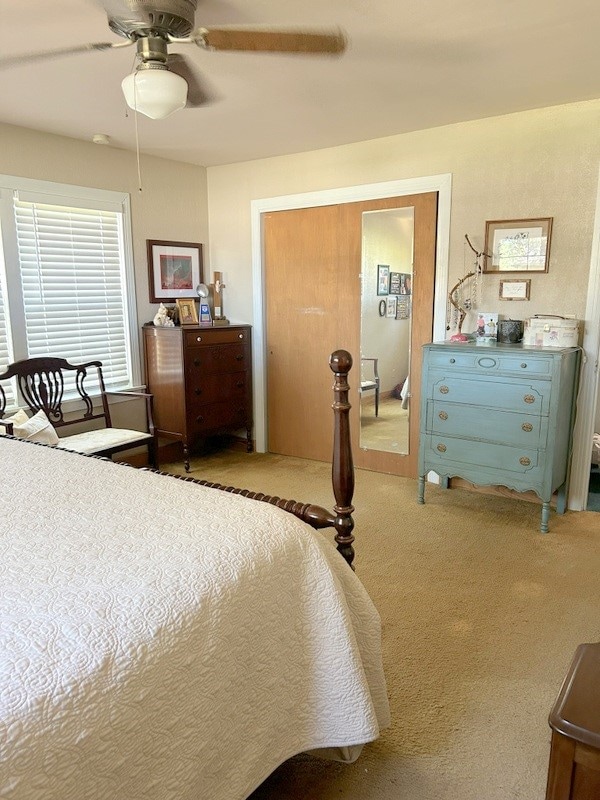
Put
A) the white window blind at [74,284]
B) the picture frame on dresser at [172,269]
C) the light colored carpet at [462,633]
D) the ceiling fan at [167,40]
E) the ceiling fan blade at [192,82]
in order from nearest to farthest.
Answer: the light colored carpet at [462,633] → the ceiling fan at [167,40] → the ceiling fan blade at [192,82] → the white window blind at [74,284] → the picture frame on dresser at [172,269]

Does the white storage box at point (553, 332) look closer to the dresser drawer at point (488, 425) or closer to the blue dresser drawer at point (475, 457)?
the dresser drawer at point (488, 425)

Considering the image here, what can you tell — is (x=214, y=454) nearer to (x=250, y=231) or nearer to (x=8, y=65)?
(x=250, y=231)

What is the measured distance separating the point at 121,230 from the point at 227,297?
3.45ft

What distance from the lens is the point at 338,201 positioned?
4121 mm

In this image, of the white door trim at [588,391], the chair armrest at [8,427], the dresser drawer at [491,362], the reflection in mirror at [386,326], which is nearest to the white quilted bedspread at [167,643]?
the chair armrest at [8,427]

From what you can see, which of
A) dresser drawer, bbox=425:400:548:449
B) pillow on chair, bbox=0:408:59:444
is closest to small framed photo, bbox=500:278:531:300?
dresser drawer, bbox=425:400:548:449

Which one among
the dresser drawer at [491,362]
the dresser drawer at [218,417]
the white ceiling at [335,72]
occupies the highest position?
the white ceiling at [335,72]

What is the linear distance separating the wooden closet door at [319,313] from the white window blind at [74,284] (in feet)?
3.92

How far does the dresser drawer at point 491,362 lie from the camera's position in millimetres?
3047

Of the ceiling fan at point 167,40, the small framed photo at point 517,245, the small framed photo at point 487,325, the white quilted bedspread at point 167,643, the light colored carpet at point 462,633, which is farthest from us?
the small framed photo at point 487,325

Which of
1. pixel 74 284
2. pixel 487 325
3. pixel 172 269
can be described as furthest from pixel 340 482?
pixel 172 269

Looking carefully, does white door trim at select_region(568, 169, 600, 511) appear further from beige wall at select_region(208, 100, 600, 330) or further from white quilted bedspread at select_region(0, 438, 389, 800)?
white quilted bedspread at select_region(0, 438, 389, 800)

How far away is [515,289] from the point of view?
350 cm

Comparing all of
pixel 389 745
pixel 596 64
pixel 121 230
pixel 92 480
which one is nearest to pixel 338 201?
pixel 121 230
